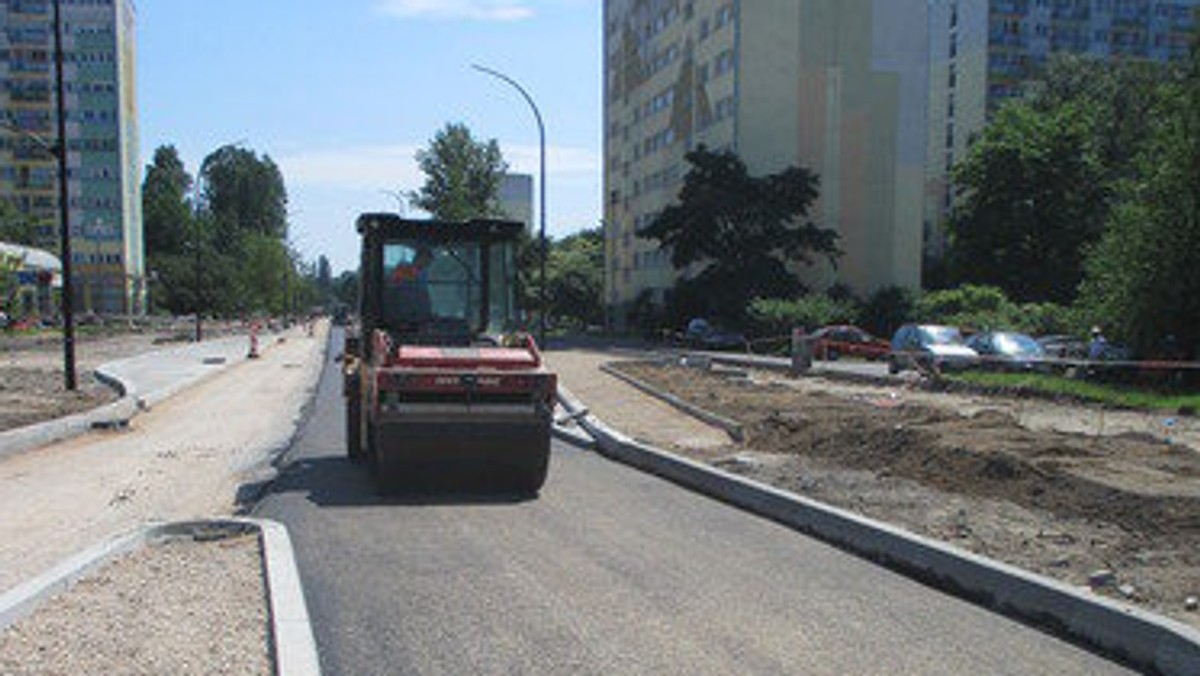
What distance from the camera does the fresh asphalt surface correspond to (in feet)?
19.5

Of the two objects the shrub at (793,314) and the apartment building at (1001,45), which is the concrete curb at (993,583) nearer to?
the shrub at (793,314)

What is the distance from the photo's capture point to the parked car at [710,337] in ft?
173

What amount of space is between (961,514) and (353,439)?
7632 mm

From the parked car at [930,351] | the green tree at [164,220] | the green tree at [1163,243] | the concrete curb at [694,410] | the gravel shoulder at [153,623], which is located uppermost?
the green tree at [164,220]

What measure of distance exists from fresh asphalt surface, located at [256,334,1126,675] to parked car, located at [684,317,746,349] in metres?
42.2

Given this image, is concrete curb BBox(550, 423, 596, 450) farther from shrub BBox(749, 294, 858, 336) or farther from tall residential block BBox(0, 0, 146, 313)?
tall residential block BBox(0, 0, 146, 313)

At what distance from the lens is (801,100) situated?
6222 cm

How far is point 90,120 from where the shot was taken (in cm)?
11044

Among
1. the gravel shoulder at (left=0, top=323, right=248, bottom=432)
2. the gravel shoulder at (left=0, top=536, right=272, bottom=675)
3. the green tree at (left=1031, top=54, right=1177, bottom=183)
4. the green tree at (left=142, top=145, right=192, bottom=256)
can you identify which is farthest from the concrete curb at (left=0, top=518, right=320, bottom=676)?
the green tree at (left=142, top=145, right=192, bottom=256)

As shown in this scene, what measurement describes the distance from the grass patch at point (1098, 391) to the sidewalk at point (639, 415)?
791 cm

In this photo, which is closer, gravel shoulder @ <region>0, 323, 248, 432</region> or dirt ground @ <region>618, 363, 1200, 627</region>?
dirt ground @ <region>618, 363, 1200, 627</region>

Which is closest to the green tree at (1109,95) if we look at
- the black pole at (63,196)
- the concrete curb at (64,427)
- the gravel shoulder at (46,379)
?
the gravel shoulder at (46,379)

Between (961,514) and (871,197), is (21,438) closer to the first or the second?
(961,514)

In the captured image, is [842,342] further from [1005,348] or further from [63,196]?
[63,196]
